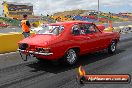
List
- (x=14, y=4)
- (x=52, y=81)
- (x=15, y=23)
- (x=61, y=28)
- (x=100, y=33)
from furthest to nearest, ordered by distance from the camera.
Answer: (x=14, y=4)
(x=15, y=23)
(x=100, y=33)
(x=61, y=28)
(x=52, y=81)

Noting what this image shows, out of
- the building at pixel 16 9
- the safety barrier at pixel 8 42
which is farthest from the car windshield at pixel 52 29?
the building at pixel 16 9

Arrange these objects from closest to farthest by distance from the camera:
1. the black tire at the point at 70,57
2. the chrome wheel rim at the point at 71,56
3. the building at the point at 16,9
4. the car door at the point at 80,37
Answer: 1. the black tire at the point at 70,57
2. the chrome wheel rim at the point at 71,56
3. the car door at the point at 80,37
4. the building at the point at 16,9

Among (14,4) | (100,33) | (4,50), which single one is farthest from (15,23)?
(100,33)

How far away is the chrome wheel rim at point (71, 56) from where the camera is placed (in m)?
9.68

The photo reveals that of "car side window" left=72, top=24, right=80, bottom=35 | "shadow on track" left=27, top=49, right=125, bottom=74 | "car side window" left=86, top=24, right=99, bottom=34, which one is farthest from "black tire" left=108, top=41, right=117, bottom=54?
"car side window" left=72, top=24, right=80, bottom=35

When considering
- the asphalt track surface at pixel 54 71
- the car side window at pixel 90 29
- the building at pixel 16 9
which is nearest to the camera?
the asphalt track surface at pixel 54 71

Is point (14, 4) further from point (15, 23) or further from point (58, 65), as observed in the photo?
point (58, 65)

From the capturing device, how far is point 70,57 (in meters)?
9.77

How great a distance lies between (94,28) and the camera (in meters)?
11.3

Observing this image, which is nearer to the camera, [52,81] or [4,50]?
[52,81]

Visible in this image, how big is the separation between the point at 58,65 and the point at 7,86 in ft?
9.99

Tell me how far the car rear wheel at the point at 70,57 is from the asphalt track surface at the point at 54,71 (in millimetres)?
201

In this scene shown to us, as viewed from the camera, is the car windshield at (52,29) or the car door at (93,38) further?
the car door at (93,38)

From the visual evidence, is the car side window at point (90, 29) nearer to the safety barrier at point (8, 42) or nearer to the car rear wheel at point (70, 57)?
the car rear wheel at point (70, 57)
